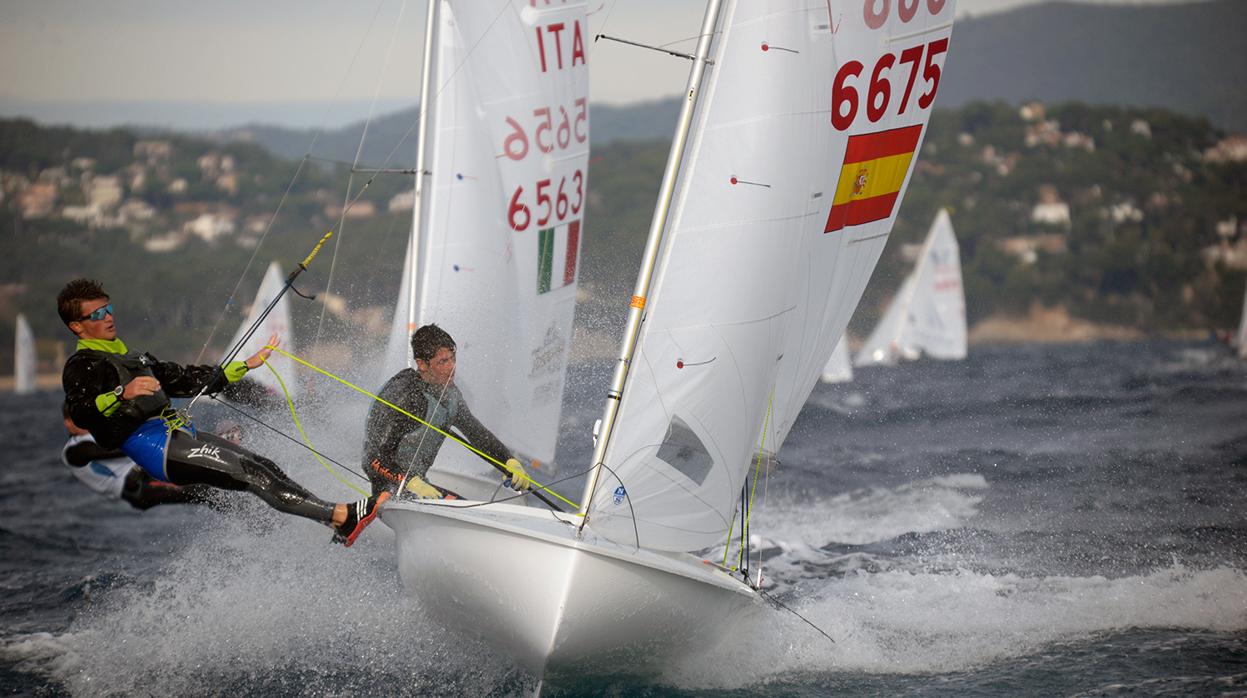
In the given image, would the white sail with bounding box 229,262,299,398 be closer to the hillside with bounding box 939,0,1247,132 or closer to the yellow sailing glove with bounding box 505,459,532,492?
the yellow sailing glove with bounding box 505,459,532,492

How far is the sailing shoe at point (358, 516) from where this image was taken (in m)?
5.54

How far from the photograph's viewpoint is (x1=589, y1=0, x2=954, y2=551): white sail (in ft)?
17.6

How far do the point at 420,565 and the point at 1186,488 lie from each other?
7.48m

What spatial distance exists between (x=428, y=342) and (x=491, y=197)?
2.31m

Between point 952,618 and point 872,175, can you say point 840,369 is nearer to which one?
point 952,618

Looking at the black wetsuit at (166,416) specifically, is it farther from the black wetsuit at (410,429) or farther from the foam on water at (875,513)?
the foam on water at (875,513)

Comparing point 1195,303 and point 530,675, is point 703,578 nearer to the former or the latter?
point 530,675

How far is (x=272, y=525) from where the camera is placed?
7.44 metres

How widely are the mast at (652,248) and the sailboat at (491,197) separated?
2.89m

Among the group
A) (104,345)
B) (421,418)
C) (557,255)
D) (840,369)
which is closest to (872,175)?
(421,418)

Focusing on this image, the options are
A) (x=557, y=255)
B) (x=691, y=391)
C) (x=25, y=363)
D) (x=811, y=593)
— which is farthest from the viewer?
(x=25, y=363)

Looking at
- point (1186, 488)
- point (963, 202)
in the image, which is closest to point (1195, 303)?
point (963, 202)

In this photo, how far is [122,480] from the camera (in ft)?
22.6

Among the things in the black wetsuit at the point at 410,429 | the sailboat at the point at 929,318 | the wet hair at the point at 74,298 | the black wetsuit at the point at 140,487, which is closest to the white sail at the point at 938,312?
the sailboat at the point at 929,318
